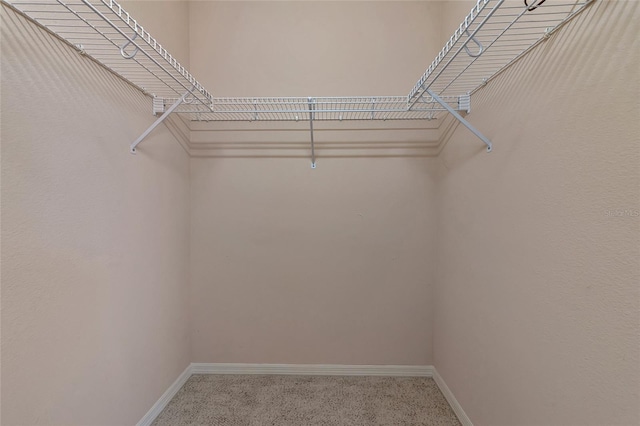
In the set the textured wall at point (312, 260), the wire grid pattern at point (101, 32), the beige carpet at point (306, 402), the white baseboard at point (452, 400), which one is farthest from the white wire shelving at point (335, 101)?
the beige carpet at point (306, 402)

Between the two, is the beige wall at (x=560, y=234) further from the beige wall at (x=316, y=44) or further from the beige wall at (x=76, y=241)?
the beige wall at (x=76, y=241)

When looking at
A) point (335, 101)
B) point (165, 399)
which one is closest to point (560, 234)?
point (335, 101)

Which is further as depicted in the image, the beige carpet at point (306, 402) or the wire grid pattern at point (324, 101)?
the beige carpet at point (306, 402)

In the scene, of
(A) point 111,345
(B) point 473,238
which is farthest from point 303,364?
(B) point 473,238

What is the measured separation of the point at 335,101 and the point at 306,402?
6.31ft

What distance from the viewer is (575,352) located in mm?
819

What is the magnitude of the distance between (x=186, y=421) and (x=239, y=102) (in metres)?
1.96

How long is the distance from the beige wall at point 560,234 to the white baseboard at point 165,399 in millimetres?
1725

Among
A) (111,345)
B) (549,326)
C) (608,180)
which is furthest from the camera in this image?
(111,345)

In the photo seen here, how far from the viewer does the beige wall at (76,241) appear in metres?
0.85

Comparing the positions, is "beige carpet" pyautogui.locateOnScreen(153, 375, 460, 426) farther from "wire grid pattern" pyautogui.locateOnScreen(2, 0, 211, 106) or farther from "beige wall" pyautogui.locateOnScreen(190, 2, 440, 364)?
"wire grid pattern" pyautogui.locateOnScreen(2, 0, 211, 106)

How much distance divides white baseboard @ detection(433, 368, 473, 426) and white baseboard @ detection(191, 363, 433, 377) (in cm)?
10

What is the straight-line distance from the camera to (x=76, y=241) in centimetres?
105

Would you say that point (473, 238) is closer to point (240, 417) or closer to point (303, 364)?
point (303, 364)
